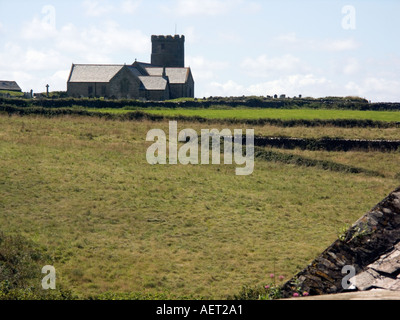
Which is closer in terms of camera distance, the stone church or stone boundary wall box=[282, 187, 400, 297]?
stone boundary wall box=[282, 187, 400, 297]

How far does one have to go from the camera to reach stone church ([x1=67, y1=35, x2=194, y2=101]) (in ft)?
321

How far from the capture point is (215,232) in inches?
810

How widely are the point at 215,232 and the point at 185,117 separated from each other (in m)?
31.1

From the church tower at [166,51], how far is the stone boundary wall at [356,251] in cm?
12442

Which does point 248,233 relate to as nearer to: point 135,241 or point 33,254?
point 135,241

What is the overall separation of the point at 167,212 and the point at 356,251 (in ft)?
45.6

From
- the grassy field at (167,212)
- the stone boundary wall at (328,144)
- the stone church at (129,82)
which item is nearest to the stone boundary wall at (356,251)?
the grassy field at (167,212)

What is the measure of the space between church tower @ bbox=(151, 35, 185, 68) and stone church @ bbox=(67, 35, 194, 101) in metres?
13.9

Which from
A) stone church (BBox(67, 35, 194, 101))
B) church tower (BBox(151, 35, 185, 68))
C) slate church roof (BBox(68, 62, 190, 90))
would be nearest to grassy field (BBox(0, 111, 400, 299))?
stone church (BBox(67, 35, 194, 101))

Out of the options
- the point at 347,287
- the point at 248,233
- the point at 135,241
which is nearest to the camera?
the point at 347,287

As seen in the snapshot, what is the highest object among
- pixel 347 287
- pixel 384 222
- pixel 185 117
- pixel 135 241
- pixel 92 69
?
pixel 92 69

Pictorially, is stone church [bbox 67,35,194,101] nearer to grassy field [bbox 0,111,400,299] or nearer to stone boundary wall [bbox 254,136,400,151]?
stone boundary wall [bbox 254,136,400,151]

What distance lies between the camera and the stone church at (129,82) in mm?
97938
